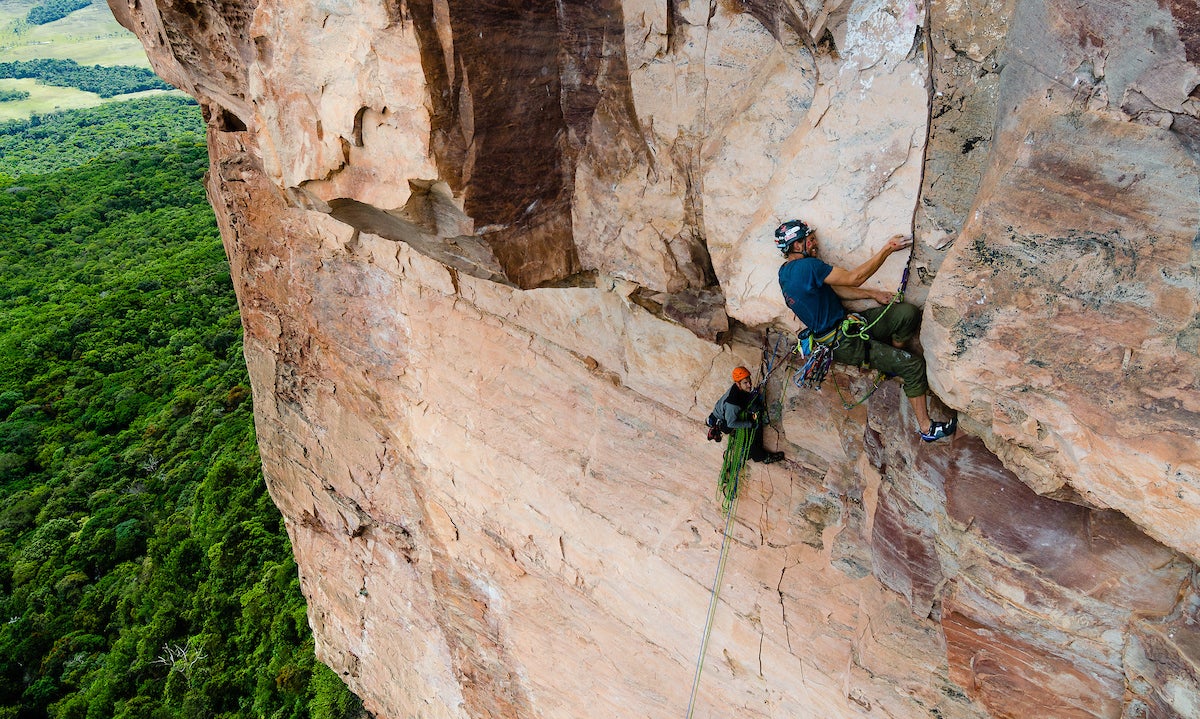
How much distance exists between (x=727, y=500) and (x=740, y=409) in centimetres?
97

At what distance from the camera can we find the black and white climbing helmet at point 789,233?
3.60 metres

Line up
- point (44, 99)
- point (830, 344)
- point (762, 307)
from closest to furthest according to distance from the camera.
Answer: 1. point (830, 344)
2. point (762, 307)
3. point (44, 99)

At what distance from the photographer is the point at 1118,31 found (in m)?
2.67

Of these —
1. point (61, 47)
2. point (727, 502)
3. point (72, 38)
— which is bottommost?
point (61, 47)

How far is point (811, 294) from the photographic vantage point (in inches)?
142

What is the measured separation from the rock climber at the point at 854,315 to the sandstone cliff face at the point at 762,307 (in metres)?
0.14

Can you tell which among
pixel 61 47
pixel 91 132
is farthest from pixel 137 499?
pixel 61 47

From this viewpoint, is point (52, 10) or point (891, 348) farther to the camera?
point (52, 10)

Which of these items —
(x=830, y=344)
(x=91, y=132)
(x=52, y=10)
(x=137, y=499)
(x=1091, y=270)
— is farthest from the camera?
(x=52, y=10)

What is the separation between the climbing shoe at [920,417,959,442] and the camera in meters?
3.59

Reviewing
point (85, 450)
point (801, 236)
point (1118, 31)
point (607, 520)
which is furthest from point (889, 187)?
point (85, 450)

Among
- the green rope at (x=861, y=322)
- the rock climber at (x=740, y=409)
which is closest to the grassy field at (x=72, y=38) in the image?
the rock climber at (x=740, y=409)

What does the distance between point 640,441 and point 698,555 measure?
94cm

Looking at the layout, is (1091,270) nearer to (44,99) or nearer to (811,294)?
(811,294)
